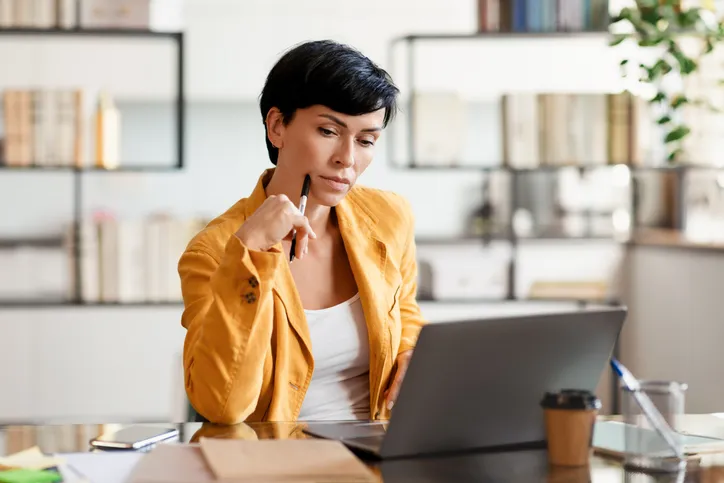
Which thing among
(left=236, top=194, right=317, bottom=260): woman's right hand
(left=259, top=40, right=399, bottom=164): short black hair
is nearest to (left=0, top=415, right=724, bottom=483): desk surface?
(left=236, top=194, right=317, bottom=260): woman's right hand

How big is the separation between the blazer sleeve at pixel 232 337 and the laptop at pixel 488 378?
0.23 m

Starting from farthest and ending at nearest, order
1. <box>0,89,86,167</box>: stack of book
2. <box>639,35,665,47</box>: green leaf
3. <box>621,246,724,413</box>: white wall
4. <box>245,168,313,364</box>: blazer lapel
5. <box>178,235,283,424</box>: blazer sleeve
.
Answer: <box>0,89,86,167</box>: stack of book < <box>639,35,665,47</box>: green leaf < <box>621,246,724,413</box>: white wall < <box>245,168,313,364</box>: blazer lapel < <box>178,235,283,424</box>: blazer sleeve

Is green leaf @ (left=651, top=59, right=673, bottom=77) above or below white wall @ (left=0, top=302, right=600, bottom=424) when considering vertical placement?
above

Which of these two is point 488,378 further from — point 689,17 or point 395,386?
point 689,17

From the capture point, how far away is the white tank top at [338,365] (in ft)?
5.74

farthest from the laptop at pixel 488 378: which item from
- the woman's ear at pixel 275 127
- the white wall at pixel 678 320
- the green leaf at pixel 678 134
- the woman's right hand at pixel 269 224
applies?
the green leaf at pixel 678 134

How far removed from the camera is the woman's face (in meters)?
1.73

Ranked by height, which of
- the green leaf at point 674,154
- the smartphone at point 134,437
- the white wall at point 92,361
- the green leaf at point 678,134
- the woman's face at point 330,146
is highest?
the green leaf at point 678,134

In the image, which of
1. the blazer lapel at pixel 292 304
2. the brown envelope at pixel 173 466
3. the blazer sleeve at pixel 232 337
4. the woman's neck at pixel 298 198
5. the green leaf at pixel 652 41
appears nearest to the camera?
the brown envelope at pixel 173 466

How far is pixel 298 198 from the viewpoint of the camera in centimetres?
183

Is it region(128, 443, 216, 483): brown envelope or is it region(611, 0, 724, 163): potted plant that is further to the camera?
region(611, 0, 724, 163): potted plant

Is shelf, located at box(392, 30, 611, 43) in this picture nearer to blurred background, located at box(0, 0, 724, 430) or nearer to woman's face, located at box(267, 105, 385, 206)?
blurred background, located at box(0, 0, 724, 430)

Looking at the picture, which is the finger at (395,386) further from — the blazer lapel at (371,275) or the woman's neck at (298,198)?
the woman's neck at (298,198)

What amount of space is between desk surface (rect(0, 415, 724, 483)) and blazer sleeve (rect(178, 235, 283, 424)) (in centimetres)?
7
